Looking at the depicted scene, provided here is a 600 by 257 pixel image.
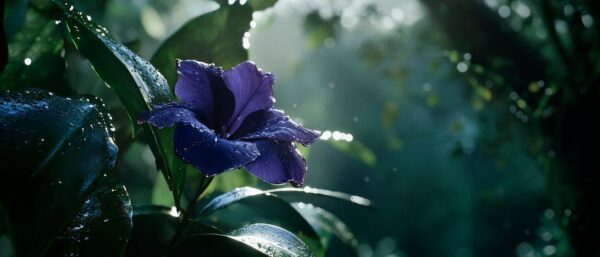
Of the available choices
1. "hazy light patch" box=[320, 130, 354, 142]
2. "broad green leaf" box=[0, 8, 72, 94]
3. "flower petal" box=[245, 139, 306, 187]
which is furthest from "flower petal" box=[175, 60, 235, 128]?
"broad green leaf" box=[0, 8, 72, 94]

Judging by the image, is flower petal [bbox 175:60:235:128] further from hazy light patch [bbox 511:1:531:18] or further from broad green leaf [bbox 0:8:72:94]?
hazy light patch [bbox 511:1:531:18]

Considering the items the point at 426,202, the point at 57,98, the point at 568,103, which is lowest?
the point at 57,98

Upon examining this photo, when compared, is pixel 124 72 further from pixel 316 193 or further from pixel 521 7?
pixel 521 7

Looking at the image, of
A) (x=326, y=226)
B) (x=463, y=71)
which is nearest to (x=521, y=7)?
(x=463, y=71)

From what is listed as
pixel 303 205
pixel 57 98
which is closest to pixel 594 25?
pixel 303 205

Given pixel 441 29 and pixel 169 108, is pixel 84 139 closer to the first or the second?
pixel 169 108

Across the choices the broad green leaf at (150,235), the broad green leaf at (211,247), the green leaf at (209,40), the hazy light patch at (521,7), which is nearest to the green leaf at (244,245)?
the broad green leaf at (211,247)

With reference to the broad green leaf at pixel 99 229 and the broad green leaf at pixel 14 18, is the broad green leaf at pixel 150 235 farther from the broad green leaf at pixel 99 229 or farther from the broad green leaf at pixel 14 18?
the broad green leaf at pixel 14 18
